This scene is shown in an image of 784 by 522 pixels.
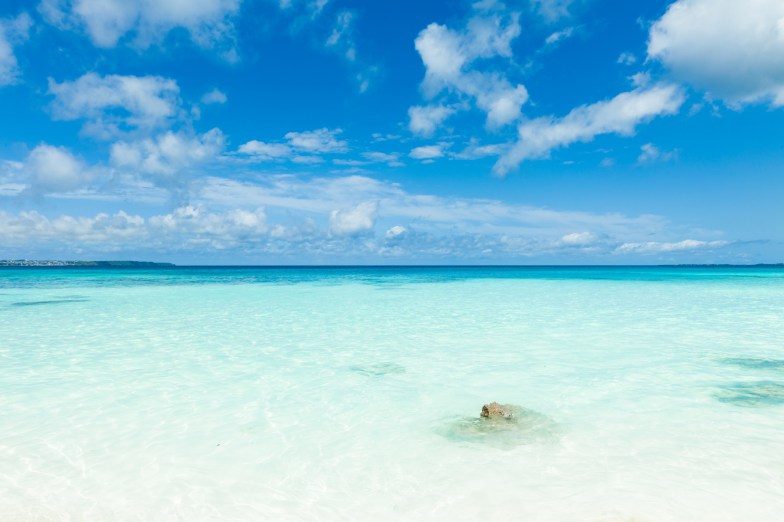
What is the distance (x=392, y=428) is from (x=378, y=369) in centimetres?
308

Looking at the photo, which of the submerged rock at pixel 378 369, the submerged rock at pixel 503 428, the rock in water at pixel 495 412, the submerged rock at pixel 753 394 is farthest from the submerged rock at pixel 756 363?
the submerged rock at pixel 378 369

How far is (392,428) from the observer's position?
607 centimetres

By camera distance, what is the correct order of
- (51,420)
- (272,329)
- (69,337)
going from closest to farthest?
(51,420)
(69,337)
(272,329)

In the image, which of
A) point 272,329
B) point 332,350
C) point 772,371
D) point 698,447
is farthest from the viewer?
point 272,329

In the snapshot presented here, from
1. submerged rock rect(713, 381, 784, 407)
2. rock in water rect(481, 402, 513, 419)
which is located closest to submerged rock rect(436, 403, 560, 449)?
rock in water rect(481, 402, 513, 419)

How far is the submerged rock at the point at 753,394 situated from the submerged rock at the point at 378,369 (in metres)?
5.22

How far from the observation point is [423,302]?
22.7 metres

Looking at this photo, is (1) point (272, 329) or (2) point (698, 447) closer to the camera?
(2) point (698, 447)

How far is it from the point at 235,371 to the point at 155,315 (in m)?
10.6

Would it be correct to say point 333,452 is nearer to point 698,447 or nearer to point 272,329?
point 698,447

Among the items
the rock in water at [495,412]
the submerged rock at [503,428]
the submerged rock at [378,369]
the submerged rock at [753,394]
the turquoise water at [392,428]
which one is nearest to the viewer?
the turquoise water at [392,428]

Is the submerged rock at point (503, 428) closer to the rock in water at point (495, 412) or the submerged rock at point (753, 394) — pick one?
the rock in water at point (495, 412)

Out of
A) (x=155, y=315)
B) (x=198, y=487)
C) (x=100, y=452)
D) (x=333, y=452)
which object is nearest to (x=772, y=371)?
(x=333, y=452)

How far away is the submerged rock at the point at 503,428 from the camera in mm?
5516
